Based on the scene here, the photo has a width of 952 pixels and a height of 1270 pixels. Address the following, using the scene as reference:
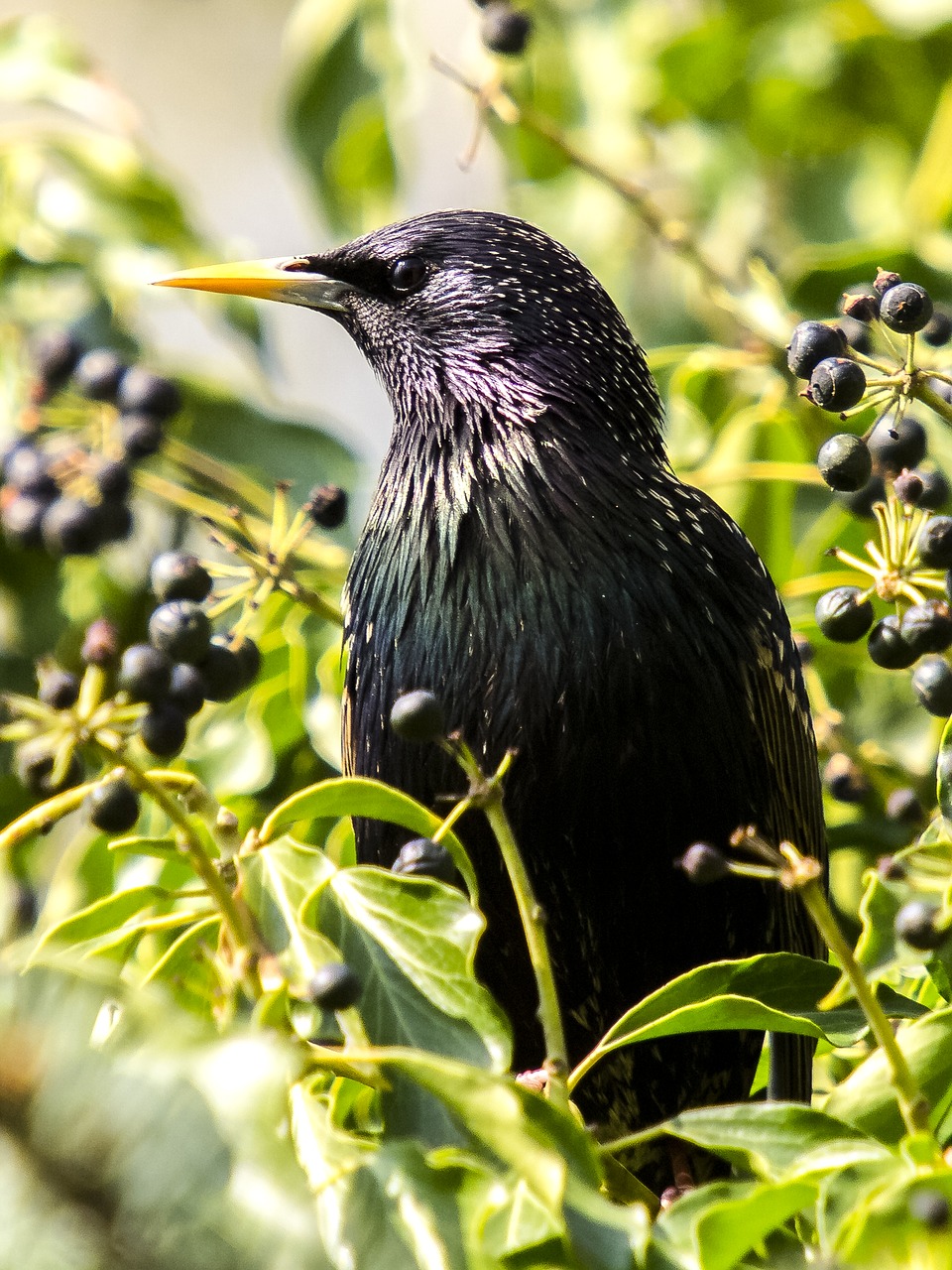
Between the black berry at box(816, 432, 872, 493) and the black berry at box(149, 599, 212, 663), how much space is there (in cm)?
56

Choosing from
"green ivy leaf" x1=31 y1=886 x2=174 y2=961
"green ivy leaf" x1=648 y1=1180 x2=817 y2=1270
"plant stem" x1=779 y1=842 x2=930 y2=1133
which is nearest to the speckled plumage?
"green ivy leaf" x1=31 y1=886 x2=174 y2=961

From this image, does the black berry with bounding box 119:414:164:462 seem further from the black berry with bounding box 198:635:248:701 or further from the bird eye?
the black berry with bounding box 198:635:248:701

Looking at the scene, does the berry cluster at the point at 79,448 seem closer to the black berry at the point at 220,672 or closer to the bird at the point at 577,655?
the bird at the point at 577,655

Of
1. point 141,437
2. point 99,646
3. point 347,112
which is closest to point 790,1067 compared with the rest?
point 99,646

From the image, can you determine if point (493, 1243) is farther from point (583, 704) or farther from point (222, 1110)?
point (583, 704)

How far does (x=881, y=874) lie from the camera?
1.33 m

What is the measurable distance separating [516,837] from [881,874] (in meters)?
0.55

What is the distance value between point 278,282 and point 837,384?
1019 mm

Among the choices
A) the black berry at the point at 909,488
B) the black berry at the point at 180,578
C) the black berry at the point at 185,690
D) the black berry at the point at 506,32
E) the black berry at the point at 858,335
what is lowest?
the black berry at the point at 185,690

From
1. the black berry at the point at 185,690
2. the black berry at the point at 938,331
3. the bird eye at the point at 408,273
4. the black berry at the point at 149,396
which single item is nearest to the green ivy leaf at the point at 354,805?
the black berry at the point at 185,690

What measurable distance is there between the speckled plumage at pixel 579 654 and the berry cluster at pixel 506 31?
26cm

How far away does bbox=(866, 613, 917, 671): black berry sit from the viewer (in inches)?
57.8

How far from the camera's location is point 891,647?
4.84 feet

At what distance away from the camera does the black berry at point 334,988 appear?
1.14 m
